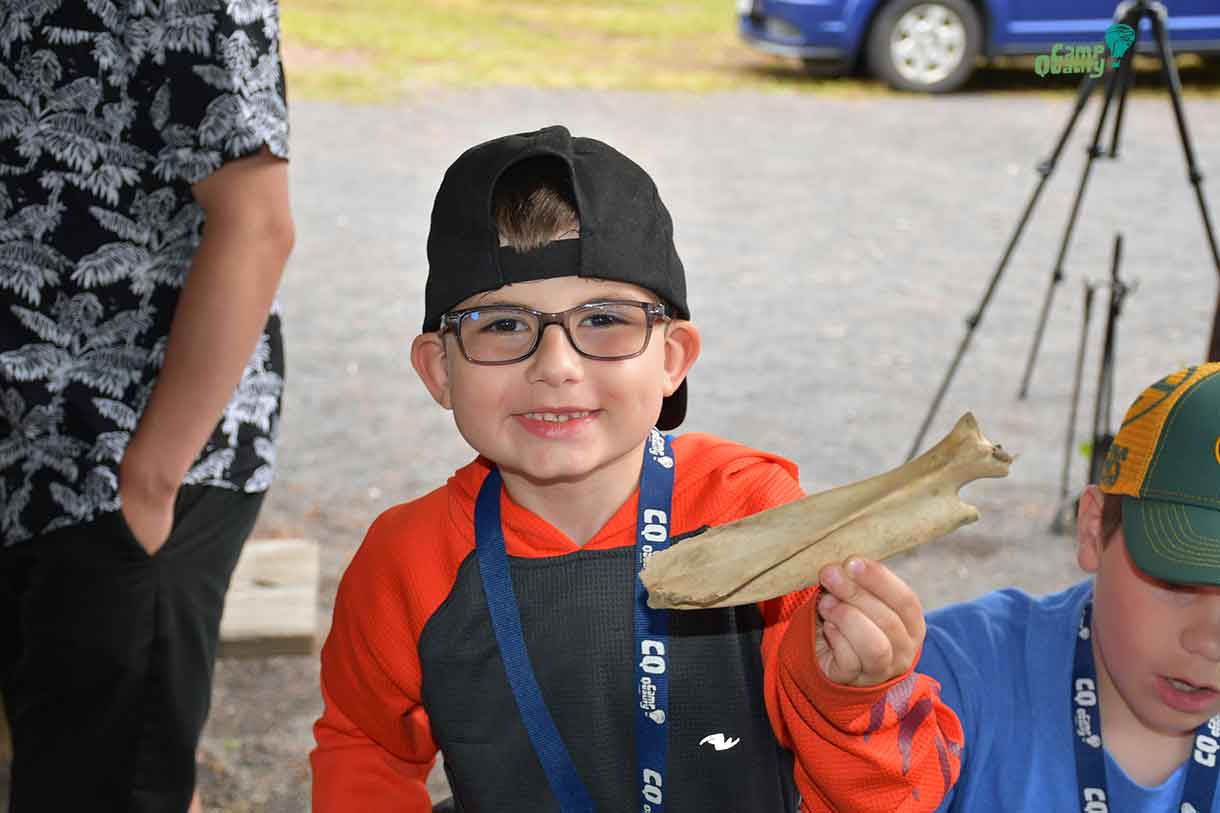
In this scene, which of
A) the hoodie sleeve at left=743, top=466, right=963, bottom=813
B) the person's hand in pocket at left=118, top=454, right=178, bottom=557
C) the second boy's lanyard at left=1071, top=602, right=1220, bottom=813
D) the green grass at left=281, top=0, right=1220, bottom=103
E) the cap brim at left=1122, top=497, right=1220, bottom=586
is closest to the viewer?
the hoodie sleeve at left=743, top=466, right=963, bottom=813

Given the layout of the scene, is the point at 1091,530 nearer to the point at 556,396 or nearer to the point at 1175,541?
the point at 1175,541

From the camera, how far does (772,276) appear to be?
740 centimetres

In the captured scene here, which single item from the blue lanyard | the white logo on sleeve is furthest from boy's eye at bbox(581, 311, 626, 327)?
the white logo on sleeve

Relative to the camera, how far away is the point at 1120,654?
1687 mm

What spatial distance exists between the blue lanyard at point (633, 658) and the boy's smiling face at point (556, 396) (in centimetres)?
11

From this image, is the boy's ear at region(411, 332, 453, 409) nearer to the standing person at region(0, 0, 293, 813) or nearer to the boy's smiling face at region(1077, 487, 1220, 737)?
the standing person at region(0, 0, 293, 813)

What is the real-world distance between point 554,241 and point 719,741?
0.60 meters

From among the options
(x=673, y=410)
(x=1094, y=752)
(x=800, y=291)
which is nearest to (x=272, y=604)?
(x=673, y=410)

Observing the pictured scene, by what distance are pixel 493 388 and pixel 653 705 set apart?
40cm

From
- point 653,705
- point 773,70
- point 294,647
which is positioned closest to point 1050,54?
point 653,705

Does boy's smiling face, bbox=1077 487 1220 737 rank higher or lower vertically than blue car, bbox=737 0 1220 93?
lower

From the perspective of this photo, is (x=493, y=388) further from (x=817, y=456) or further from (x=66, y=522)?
(x=817, y=456)

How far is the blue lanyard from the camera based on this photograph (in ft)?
5.23

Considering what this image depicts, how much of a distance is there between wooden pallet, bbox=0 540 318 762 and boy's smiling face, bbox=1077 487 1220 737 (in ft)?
8.33
